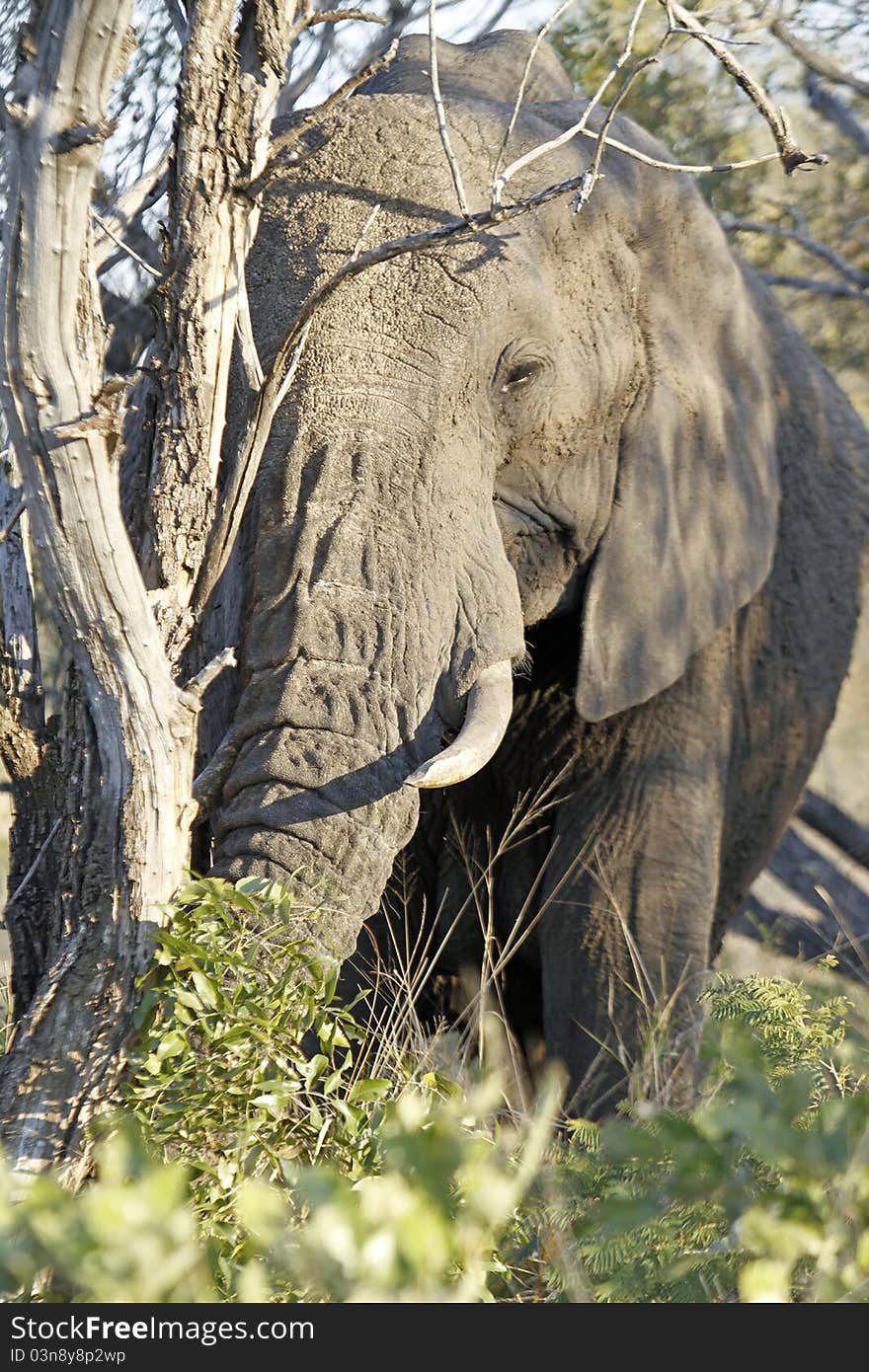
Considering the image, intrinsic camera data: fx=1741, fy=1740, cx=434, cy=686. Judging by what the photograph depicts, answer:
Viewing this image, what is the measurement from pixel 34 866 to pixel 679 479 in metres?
2.20

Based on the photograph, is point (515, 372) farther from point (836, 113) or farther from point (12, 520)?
point (836, 113)

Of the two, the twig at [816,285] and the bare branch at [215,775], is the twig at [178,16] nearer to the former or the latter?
the bare branch at [215,775]

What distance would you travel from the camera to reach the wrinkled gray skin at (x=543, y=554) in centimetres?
331

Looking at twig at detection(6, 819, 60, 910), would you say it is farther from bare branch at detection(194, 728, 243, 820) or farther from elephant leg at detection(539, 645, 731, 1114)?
elephant leg at detection(539, 645, 731, 1114)

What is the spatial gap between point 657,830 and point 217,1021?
7.03 ft

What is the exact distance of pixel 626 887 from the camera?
4.56 m

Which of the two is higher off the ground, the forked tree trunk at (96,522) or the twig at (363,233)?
the twig at (363,233)

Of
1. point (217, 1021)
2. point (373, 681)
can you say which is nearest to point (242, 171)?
point (373, 681)

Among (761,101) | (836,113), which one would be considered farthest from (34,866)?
(836,113)

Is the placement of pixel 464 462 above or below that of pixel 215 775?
above

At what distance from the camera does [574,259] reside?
13.5 feet

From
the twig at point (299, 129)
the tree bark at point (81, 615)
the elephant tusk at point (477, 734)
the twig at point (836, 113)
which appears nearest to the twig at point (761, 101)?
the twig at point (299, 129)

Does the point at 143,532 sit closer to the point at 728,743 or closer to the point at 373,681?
the point at 373,681
